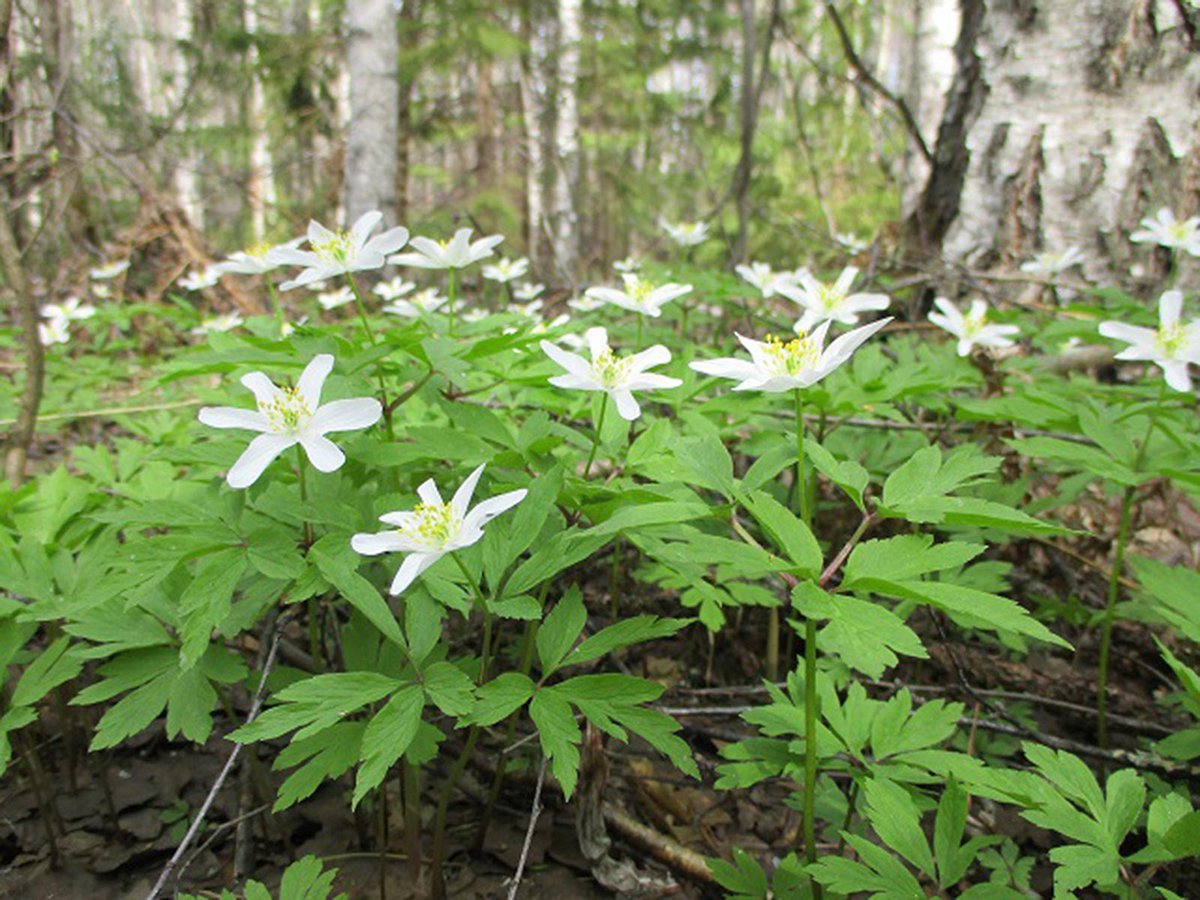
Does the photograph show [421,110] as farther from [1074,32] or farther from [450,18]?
[1074,32]

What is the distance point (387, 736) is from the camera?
106cm

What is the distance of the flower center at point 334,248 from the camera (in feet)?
5.81

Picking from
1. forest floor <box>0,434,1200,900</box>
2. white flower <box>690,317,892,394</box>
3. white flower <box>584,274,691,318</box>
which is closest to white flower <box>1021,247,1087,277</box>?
forest floor <box>0,434,1200,900</box>

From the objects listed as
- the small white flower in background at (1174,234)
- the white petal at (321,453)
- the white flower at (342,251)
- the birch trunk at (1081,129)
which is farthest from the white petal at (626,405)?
the birch trunk at (1081,129)

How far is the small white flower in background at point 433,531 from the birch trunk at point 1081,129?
125 inches

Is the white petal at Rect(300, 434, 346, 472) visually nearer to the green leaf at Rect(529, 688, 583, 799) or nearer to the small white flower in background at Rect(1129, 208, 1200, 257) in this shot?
the green leaf at Rect(529, 688, 583, 799)

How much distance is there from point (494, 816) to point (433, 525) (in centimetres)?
85

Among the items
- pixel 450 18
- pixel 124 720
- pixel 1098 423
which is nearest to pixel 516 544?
pixel 124 720

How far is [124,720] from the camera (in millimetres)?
1270

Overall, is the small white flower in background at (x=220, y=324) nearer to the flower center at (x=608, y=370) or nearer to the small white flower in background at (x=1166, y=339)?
the flower center at (x=608, y=370)

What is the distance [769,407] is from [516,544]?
1.06 m

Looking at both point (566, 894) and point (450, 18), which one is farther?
point (450, 18)

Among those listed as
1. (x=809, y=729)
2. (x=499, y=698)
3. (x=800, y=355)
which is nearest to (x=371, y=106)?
(x=800, y=355)

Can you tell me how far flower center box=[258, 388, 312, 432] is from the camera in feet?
4.39
